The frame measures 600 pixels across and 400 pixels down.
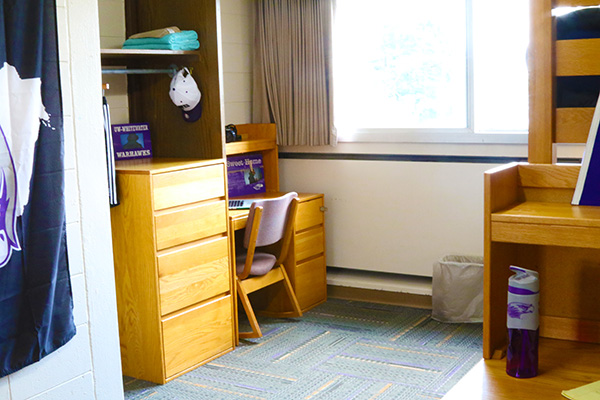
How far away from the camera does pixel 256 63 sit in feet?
14.8

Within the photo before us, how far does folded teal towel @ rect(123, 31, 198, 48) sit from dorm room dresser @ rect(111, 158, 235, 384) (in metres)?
0.57

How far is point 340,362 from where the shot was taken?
11.0 feet

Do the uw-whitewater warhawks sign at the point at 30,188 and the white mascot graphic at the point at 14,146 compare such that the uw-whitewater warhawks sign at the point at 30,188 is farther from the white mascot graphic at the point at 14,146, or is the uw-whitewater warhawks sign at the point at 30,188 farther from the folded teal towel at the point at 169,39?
the folded teal towel at the point at 169,39

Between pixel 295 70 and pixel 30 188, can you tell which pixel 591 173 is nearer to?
pixel 30 188

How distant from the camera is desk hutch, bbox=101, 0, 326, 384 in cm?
314

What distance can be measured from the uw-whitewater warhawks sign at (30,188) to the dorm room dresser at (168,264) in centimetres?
73

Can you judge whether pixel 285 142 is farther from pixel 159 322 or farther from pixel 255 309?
pixel 159 322

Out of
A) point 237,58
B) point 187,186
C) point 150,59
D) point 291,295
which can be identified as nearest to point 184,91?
point 150,59

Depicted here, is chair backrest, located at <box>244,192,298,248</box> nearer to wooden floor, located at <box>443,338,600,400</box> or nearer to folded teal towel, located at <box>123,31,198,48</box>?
folded teal towel, located at <box>123,31,198,48</box>

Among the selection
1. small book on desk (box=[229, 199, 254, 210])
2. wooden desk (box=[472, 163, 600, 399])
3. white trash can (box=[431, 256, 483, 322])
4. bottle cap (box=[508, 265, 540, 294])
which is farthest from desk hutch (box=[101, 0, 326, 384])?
bottle cap (box=[508, 265, 540, 294])

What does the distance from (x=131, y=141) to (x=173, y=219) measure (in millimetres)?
674

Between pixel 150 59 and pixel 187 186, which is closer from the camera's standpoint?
pixel 187 186

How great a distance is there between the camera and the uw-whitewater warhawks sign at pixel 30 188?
2189 millimetres

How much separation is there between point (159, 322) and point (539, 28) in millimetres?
2125
